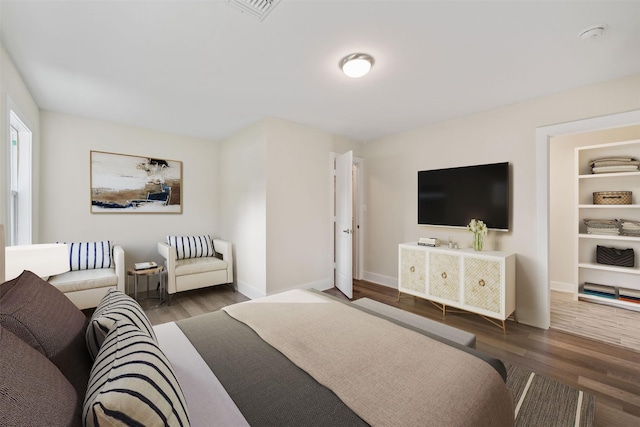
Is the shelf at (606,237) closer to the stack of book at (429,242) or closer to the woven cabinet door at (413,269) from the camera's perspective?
the stack of book at (429,242)

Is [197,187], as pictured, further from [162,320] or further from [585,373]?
[585,373]

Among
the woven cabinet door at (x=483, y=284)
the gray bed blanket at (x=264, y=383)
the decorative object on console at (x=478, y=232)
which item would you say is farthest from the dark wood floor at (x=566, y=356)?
the gray bed blanket at (x=264, y=383)

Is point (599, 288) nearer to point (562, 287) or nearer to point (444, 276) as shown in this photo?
point (562, 287)

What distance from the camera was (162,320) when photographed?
2947 millimetres

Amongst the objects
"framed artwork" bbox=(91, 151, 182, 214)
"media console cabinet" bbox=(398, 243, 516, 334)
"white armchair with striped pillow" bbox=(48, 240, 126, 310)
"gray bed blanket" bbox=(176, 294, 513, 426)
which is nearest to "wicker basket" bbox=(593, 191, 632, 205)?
"media console cabinet" bbox=(398, 243, 516, 334)

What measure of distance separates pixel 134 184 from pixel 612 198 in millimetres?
6349

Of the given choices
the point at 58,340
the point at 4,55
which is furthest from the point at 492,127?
the point at 4,55

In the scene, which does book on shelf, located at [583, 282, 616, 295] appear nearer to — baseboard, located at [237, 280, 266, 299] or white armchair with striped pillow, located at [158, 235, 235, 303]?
baseboard, located at [237, 280, 266, 299]

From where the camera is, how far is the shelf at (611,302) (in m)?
3.10

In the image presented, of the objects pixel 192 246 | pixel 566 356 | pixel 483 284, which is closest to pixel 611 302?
pixel 566 356

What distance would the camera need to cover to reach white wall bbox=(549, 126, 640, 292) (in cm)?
369

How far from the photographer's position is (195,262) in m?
3.77

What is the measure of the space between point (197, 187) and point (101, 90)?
6.36 ft

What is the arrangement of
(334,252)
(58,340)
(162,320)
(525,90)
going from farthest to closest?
(334,252) → (162,320) → (525,90) → (58,340)
